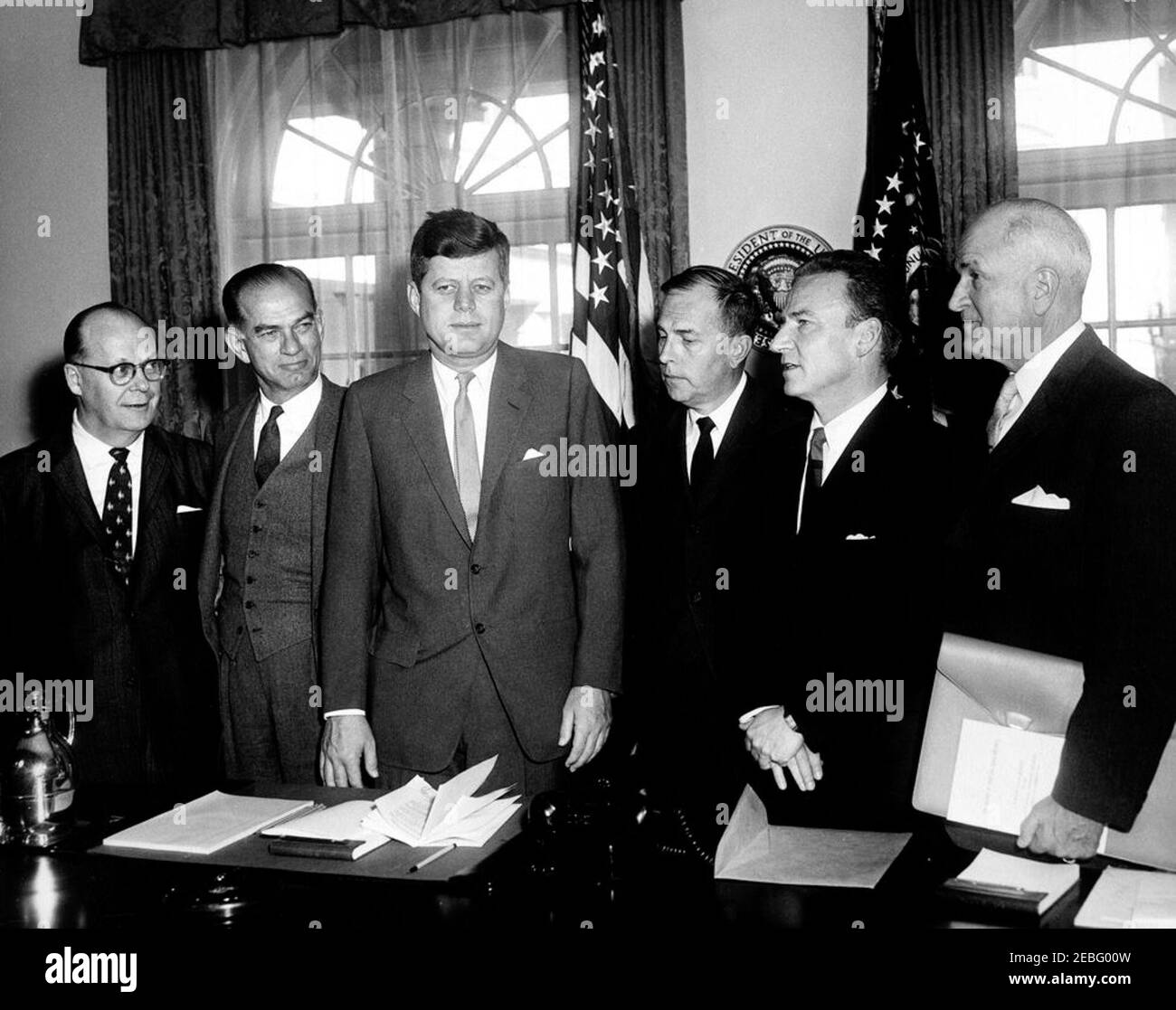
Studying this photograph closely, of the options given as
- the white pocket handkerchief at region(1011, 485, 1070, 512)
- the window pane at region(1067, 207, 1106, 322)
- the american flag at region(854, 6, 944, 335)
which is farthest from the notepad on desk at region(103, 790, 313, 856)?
the window pane at region(1067, 207, 1106, 322)

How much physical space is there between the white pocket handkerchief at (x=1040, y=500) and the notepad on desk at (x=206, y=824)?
150cm

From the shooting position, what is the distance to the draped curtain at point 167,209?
548 cm

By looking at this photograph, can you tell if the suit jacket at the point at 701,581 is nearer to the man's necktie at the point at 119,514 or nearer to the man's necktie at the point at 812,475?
the man's necktie at the point at 812,475

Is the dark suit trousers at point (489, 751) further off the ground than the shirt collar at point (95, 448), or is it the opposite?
the shirt collar at point (95, 448)

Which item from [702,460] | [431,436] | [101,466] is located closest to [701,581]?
[702,460]

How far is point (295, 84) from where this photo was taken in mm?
5434

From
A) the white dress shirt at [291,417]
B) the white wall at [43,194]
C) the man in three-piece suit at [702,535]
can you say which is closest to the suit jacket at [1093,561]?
the man in three-piece suit at [702,535]

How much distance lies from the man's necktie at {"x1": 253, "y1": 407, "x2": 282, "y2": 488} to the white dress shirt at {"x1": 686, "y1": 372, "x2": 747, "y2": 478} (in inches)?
46.4

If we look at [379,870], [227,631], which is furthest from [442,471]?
[379,870]

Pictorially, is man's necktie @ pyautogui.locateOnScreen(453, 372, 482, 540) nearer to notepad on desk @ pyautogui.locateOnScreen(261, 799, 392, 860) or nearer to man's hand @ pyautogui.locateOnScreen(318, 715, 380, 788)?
man's hand @ pyautogui.locateOnScreen(318, 715, 380, 788)

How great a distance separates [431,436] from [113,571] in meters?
1.17

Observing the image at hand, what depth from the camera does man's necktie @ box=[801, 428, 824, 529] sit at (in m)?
2.56

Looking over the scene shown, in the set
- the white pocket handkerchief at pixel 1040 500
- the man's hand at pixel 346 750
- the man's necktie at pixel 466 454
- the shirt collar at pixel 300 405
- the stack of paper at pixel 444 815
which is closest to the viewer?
the stack of paper at pixel 444 815

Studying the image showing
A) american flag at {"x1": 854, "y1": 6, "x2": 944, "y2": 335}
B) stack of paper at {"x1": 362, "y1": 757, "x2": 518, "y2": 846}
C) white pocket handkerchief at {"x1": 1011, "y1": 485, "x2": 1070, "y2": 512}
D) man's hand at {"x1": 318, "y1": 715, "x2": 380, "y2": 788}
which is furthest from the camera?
american flag at {"x1": 854, "y1": 6, "x2": 944, "y2": 335}
